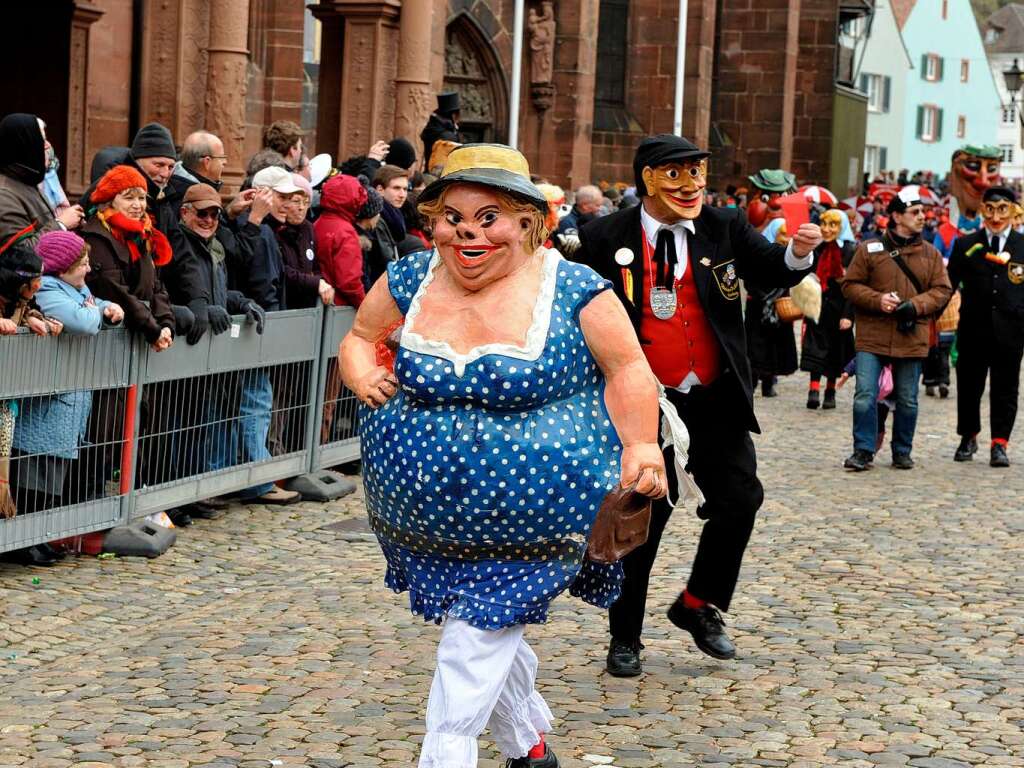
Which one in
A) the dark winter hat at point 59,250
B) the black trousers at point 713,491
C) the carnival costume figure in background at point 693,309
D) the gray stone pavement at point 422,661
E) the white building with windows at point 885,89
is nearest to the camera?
the gray stone pavement at point 422,661

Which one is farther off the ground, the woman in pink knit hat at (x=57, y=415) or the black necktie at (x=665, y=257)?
the black necktie at (x=665, y=257)

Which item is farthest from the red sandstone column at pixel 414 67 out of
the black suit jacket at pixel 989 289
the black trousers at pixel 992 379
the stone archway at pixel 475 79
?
the black trousers at pixel 992 379

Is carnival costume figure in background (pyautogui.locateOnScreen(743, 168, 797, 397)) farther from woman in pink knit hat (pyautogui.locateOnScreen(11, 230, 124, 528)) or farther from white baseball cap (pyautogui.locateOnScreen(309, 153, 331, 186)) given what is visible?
woman in pink knit hat (pyautogui.locateOnScreen(11, 230, 124, 528))

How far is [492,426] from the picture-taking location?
4.78 meters

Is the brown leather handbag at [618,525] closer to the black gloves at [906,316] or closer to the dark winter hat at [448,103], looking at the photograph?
the black gloves at [906,316]

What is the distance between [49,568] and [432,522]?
3.76 metres

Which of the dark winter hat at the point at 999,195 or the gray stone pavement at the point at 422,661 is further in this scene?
the dark winter hat at the point at 999,195

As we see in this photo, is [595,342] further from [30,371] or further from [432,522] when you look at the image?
[30,371]

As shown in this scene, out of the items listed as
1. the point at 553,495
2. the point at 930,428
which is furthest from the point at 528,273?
the point at 930,428

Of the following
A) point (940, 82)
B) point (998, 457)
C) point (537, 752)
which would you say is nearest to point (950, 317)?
point (998, 457)

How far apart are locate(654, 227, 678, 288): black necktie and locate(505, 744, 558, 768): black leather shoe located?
1936 mm

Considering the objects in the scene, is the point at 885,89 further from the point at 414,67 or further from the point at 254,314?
the point at 254,314

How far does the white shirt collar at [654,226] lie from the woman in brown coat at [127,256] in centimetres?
289

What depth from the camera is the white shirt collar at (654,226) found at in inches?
258
